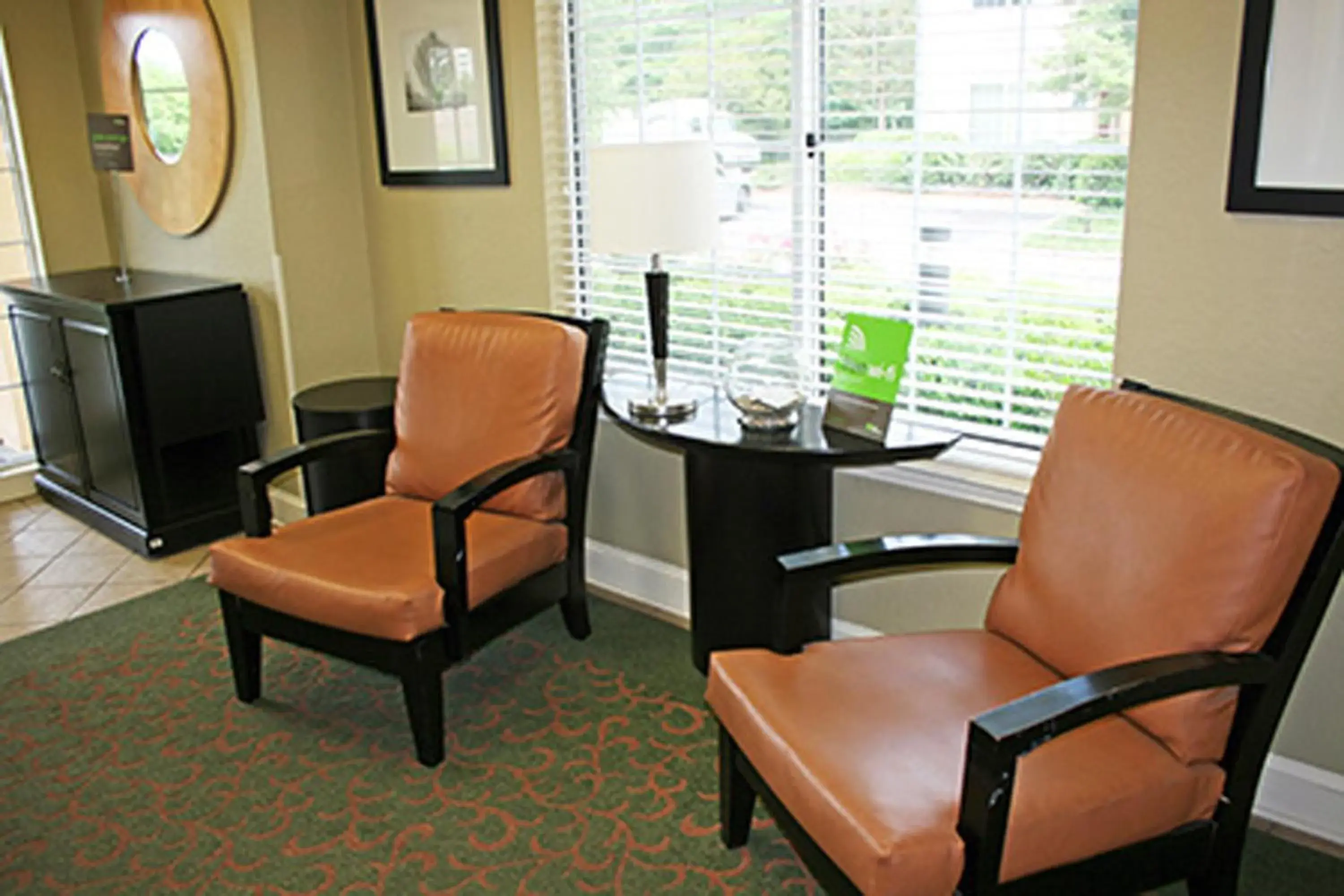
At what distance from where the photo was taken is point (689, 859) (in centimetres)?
221

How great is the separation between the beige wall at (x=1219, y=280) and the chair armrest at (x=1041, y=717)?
61 cm

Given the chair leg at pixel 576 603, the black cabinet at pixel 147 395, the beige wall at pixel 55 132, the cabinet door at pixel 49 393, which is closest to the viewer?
the chair leg at pixel 576 603

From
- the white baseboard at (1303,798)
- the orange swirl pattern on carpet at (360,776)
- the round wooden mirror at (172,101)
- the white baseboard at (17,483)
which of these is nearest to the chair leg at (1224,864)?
the white baseboard at (1303,798)

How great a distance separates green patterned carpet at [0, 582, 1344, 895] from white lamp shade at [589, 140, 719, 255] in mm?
1157

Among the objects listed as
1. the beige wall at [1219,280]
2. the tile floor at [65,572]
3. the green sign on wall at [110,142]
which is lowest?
the tile floor at [65,572]

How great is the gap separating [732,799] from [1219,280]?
1386 mm

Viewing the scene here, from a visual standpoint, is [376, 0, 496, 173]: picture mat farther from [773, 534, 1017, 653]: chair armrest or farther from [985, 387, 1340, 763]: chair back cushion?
[985, 387, 1340, 763]: chair back cushion

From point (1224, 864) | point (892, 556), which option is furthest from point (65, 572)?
point (1224, 864)

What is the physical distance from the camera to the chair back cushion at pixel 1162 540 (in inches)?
66.3

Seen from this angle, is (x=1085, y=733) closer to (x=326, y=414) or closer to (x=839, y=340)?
(x=839, y=340)

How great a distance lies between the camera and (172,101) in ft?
13.1

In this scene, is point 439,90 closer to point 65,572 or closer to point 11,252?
point 65,572

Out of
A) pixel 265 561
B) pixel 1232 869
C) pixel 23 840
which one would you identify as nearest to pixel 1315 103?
pixel 1232 869

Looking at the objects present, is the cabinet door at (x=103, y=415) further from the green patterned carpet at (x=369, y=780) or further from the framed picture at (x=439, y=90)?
the framed picture at (x=439, y=90)
